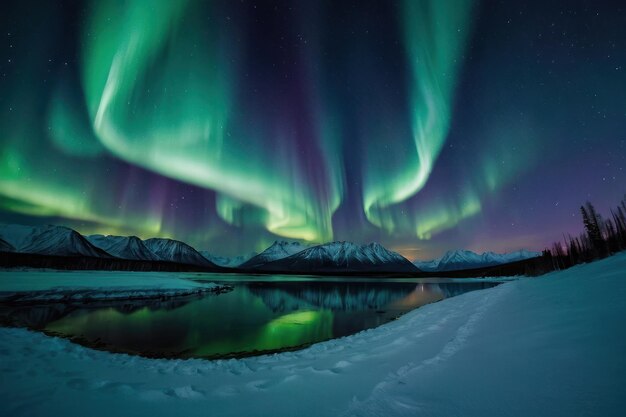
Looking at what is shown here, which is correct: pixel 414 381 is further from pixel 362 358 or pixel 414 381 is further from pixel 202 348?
pixel 202 348

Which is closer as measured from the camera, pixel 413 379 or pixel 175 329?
pixel 413 379

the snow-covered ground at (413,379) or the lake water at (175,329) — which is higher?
the snow-covered ground at (413,379)

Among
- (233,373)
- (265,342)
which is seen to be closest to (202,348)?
(265,342)

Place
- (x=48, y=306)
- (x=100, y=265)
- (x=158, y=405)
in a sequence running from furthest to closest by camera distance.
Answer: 1. (x=100, y=265)
2. (x=48, y=306)
3. (x=158, y=405)

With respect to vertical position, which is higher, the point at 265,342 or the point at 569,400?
the point at 569,400

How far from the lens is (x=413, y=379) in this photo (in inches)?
191

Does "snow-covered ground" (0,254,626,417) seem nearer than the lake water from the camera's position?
Yes

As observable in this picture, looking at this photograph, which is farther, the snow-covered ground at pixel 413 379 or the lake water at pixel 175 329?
the lake water at pixel 175 329

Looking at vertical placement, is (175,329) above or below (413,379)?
below

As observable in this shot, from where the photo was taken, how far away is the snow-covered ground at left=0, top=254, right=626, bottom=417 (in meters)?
3.43

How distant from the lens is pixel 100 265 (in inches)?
6826

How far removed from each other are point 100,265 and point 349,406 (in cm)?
22261

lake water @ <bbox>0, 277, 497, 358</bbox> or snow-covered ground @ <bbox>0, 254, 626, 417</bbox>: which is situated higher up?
snow-covered ground @ <bbox>0, 254, 626, 417</bbox>

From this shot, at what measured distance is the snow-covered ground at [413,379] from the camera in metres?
3.43
